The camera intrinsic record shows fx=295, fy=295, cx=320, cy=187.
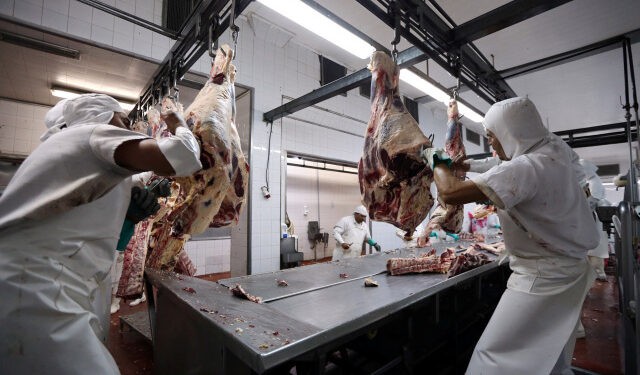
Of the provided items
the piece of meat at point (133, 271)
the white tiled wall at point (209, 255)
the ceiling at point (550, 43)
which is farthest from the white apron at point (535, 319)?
the white tiled wall at point (209, 255)

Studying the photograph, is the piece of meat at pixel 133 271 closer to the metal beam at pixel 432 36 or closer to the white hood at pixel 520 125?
the metal beam at pixel 432 36

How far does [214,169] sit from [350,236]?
494 centimetres

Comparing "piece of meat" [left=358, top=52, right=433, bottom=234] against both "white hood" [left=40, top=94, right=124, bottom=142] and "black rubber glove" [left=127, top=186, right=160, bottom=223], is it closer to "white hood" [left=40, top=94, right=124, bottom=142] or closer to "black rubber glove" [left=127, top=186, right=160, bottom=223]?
"black rubber glove" [left=127, top=186, right=160, bottom=223]

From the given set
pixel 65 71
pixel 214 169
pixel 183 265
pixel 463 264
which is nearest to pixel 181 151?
pixel 214 169

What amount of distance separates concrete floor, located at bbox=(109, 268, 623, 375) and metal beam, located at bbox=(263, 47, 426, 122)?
3.82 metres

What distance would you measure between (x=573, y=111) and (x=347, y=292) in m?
11.3

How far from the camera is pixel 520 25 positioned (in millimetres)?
5383

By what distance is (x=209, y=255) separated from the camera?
7.48 m

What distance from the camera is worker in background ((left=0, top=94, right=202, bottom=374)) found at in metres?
1.18

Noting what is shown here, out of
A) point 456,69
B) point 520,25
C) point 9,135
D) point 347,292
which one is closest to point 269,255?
point 347,292

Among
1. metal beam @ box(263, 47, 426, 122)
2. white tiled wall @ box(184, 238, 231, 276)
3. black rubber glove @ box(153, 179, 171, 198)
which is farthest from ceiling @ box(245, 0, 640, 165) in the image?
white tiled wall @ box(184, 238, 231, 276)

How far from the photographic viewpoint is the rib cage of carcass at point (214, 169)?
6.02 feet

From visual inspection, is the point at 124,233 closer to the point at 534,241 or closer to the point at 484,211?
the point at 534,241

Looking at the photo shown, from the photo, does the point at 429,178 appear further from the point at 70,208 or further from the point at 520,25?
the point at 520,25
